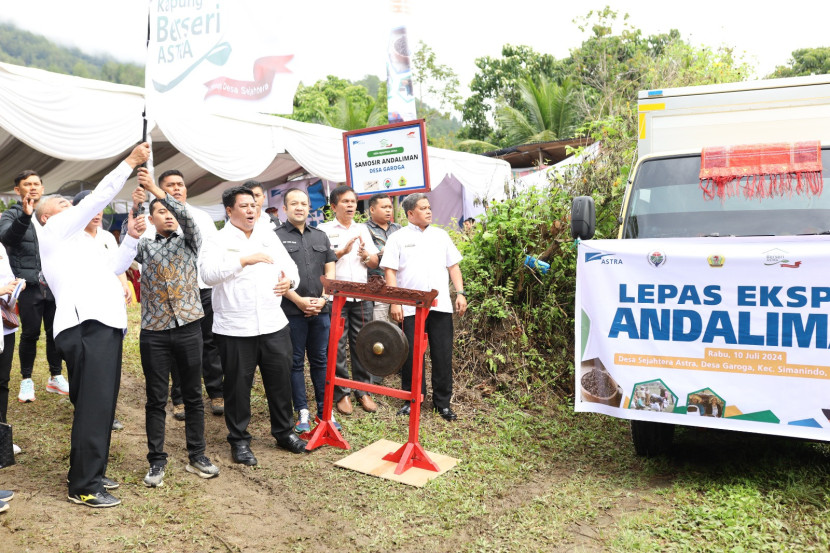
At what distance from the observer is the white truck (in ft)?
11.6

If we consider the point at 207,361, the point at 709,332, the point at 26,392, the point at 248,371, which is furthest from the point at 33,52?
the point at 709,332

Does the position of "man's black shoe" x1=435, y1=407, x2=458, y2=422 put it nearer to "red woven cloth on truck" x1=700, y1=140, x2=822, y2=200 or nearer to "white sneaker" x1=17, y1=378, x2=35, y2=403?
"red woven cloth on truck" x1=700, y1=140, x2=822, y2=200

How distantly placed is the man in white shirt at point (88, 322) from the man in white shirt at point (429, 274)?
2.16m

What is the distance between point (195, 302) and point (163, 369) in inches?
18.1

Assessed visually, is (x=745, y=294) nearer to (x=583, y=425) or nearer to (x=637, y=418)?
(x=637, y=418)

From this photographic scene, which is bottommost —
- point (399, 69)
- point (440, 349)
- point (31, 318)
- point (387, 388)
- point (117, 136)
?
point (387, 388)

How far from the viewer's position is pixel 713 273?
3.72 m

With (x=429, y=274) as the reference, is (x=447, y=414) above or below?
below

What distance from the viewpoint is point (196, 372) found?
398cm

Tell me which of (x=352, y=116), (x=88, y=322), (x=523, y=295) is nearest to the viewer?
(x=88, y=322)

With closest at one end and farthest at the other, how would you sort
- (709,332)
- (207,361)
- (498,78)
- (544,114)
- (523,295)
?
(709,332) → (207,361) → (523,295) → (544,114) → (498,78)

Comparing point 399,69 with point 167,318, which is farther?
point 399,69

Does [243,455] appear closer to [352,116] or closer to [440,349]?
[440,349]

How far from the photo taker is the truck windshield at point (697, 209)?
4.02 m
